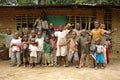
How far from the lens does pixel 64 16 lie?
46.4 feet

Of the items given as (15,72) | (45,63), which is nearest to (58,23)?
(45,63)

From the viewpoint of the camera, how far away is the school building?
14.1 m

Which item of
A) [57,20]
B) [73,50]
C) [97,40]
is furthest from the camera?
[57,20]

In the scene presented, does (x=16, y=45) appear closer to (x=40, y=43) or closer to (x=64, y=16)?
(x=40, y=43)

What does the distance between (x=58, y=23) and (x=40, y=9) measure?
3.76 feet

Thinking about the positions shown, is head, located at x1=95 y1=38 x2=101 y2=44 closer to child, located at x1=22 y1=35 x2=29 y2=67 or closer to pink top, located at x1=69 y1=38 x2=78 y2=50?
pink top, located at x1=69 y1=38 x2=78 y2=50

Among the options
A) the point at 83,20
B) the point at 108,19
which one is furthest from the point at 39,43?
the point at 108,19

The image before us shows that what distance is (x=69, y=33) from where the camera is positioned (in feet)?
37.9

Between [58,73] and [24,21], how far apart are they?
5360mm

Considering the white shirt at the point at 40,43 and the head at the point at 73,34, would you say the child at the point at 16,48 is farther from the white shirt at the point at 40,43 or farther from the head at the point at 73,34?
the head at the point at 73,34

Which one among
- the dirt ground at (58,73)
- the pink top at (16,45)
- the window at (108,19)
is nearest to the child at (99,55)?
the dirt ground at (58,73)

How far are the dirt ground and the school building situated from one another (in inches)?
146

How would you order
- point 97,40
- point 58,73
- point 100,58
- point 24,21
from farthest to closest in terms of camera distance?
point 24,21
point 97,40
point 100,58
point 58,73

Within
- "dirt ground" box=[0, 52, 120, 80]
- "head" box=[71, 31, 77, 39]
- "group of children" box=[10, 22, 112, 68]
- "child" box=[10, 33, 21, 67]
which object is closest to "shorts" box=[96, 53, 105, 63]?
"group of children" box=[10, 22, 112, 68]
